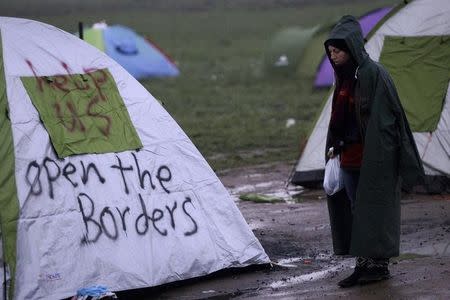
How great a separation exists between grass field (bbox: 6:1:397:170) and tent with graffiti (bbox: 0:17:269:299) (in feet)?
3.38

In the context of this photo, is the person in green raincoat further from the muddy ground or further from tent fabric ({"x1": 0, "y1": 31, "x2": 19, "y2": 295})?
tent fabric ({"x1": 0, "y1": 31, "x2": 19, "y2": 295})

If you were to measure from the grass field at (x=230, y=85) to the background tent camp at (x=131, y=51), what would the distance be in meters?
0.41

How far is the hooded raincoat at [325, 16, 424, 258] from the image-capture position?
759cm

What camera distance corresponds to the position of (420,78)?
39.0 feet

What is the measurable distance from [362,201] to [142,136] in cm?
173

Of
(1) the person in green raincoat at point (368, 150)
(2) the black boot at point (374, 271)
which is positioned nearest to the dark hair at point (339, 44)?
(1) the person in green raincoat at point (368, 150)

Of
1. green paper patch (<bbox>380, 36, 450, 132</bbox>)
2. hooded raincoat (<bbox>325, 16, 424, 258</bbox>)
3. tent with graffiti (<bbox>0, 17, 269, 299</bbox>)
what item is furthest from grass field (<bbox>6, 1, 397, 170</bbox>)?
hooded raincoat (<bbox>325, 16, 424, 258</bbox>)

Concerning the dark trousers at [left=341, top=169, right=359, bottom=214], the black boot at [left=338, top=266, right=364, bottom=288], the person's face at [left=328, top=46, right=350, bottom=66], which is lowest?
the black boot at [left=338, top=266, right=364, bottom=288]

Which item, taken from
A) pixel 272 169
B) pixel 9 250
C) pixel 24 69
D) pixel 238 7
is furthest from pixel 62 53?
pixel 238 7

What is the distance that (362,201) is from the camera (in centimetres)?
765

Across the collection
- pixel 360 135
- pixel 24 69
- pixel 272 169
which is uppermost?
pixel 24 69

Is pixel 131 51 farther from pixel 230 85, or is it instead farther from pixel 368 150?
pixel 368 150

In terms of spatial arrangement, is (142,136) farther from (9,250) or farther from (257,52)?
(257,52)

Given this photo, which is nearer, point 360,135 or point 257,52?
point 360,135
